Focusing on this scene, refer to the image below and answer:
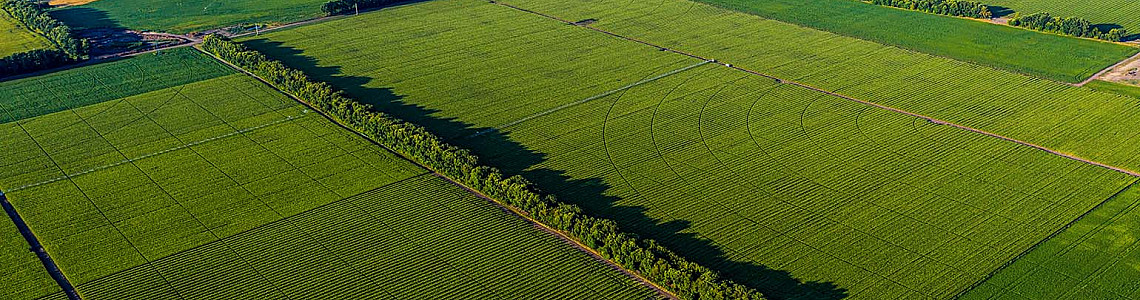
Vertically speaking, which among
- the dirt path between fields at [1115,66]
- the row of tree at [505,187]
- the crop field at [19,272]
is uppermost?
the dirt path between fields at [1115,66]

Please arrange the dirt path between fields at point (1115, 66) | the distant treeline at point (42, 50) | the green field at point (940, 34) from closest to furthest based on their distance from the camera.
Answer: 1. the dirt path between fields at point (1115, 66)
2. the distant treeline at point (42, 50)
3. the green field at point (940, 34)

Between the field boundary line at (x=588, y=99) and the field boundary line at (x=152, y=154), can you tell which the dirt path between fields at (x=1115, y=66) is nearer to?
the field boundary line at (x=588, y=99)

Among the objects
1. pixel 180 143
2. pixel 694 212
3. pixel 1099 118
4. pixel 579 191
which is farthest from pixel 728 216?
pixel 180 143

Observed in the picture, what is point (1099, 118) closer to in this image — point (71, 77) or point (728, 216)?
point (728, 216)

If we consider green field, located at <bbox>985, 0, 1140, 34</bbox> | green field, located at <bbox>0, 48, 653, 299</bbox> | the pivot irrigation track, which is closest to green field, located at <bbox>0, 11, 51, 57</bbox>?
green field, located at <bbox>0, 48, 653, 299</bbox>

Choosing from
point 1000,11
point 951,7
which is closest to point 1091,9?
point 1000,11

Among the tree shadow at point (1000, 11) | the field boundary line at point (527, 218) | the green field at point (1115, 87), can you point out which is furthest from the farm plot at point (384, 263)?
the tree shadow at point (1000, 11)
